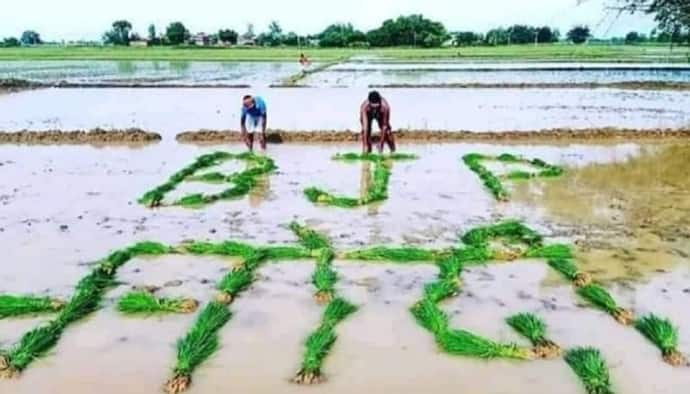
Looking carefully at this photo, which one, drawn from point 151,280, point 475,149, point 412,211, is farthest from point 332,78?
point 151,280

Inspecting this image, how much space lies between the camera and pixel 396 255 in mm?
6906

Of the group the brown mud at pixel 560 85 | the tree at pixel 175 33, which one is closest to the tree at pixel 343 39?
the tree at pixel 175 33

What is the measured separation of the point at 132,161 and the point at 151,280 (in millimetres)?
6258

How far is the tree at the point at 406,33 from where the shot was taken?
7562cm

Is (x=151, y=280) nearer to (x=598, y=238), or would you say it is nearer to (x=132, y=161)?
(x=598, y=238)

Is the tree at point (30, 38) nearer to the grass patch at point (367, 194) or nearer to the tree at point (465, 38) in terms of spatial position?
the tree at point (465, 38)

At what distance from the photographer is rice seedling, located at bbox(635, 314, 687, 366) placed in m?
4.86

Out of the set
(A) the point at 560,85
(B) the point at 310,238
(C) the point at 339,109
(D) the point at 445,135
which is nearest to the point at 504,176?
(D) the point at 445,135

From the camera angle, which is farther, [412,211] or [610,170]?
[610,170]

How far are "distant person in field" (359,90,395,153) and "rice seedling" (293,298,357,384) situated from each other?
21.8 ft

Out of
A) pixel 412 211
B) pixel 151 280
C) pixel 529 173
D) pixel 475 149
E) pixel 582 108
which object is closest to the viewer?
pixel 151 280

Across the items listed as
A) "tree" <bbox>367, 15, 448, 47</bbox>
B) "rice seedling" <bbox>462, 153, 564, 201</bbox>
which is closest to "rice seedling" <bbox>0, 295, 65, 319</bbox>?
"rice seedling" <bbox>462, 153, 564, 201</bbox>

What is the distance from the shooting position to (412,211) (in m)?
8.85

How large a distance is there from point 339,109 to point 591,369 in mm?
15186
